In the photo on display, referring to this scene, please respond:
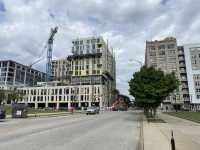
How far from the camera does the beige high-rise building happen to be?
10181cm

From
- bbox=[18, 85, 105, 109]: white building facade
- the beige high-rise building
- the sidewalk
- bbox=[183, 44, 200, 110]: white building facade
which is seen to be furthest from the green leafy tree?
bbox=[18, 85, 105, 109]: white building facade

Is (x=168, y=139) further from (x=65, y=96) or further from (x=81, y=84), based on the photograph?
(x=81, y=84)

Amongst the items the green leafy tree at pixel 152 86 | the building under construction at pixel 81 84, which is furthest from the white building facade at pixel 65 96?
the green leafy tree at pixel 152 86

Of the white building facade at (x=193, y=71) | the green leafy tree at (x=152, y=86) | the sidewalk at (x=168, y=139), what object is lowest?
the sidewalk at (x=168, y=139)

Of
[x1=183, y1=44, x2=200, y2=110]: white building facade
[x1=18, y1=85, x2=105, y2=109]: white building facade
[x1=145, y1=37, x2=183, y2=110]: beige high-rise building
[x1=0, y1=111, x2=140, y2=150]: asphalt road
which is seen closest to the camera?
[x1=0, y1=111, x2=140, y2=150]: asphalt road

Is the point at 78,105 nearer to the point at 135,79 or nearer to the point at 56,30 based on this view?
the point at 56,30

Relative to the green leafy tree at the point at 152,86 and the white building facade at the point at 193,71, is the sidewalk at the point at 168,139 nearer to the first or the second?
the green leafy tree at the point at 152,86

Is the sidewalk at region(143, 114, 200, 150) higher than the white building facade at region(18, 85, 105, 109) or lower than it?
lower

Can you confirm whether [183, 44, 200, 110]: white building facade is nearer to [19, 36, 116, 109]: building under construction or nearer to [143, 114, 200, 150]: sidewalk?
[19, 36, 116, 109]: building under construction

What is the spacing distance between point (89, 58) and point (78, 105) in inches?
1363

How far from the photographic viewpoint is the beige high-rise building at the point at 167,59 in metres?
102

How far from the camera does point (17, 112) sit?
32.8 m

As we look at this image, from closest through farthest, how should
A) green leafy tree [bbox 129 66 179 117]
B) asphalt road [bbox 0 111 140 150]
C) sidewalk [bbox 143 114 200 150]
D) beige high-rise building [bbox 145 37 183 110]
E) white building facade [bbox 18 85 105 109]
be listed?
asphalt road [bbox 0 111 140 150], sidewalk [bbox 143 114 200 150], green leafy tree [bbox 129 66 179 117], beige high-rise building [bbox 145 37 183 110], white building facade [bbox 18 85 105 109]

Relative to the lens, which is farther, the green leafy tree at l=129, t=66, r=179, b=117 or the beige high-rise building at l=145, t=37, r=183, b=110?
the beige high-rise building at l=145, t=37, r=183, b=110
